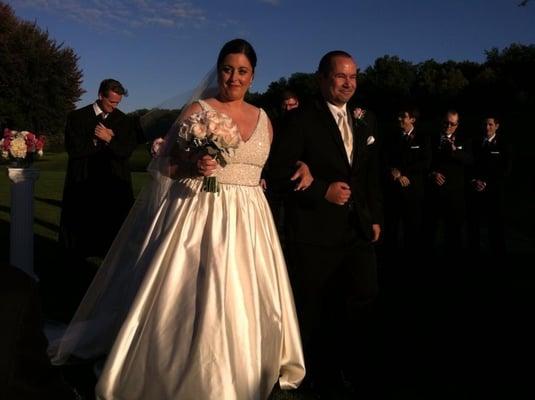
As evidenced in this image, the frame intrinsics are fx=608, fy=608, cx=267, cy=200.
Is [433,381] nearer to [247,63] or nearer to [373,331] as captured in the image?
→ [373,331]

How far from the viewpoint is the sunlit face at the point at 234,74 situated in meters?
4.74

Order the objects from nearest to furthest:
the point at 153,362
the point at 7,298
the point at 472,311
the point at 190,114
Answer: the point at 7,298 → the point at 153,362 → the point at 190,114 → the point at 472,311

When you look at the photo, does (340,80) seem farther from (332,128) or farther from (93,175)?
(93,175)

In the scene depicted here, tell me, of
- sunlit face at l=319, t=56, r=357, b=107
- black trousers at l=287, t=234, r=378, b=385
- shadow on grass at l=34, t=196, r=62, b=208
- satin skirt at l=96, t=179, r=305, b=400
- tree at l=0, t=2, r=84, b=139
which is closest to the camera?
satin skirt at l=96, t=179, r=305, b=400

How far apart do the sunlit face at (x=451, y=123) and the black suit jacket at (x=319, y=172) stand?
629cm

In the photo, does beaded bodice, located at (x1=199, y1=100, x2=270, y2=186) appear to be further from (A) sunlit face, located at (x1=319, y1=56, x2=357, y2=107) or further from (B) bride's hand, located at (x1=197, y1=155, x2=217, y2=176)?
(A) sunlit face, located at (x1=319, y1=56, x2=357, y2=107)

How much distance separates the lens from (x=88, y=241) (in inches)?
354

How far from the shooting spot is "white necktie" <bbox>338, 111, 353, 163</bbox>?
16.8 feet

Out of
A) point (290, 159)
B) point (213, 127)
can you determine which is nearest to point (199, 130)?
point (213, 127)

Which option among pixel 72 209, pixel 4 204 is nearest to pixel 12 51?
pixel 4 204

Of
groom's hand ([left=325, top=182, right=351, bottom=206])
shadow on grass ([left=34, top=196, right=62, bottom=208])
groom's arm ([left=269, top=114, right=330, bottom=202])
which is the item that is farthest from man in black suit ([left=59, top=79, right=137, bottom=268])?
shadow on grass ([left=34, top=196, right=62, bottom=208])

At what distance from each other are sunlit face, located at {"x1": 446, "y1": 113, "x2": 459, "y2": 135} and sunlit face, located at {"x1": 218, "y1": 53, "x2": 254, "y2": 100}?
275 inches

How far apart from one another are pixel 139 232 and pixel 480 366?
3.28m

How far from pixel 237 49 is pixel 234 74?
199 mm
